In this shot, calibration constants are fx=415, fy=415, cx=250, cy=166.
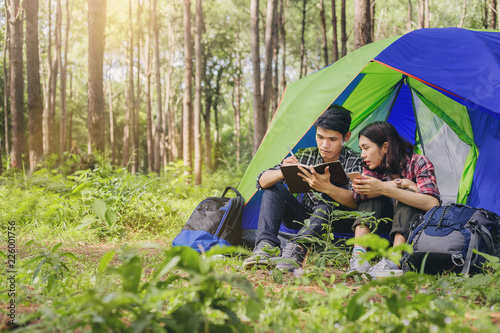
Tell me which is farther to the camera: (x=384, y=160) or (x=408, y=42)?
(x=408, y=42)

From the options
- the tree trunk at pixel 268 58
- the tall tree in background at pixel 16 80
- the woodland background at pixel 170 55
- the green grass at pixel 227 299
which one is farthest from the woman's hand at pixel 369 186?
the tall tree in background at pixel 16 80

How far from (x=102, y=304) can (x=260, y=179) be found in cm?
195

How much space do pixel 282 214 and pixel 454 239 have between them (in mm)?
1140

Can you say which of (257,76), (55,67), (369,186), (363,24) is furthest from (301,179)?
(55,67)

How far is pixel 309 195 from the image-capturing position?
315 centimetres

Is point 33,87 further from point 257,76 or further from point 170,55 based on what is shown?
A: point 170,55

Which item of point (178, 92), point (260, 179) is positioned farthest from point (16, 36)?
point (178, 92)

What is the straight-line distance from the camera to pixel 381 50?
3162mm

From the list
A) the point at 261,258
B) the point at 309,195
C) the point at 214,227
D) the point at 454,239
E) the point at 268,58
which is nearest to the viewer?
the point at 454,239

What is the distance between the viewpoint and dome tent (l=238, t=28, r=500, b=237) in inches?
114

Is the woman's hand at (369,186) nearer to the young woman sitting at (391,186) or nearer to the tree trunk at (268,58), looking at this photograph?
the young woman sitting at (391,186)

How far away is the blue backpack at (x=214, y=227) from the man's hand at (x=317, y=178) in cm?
81

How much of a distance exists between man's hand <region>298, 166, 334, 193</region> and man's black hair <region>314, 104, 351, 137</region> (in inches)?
14.7

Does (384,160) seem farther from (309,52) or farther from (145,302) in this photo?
(309,52)
